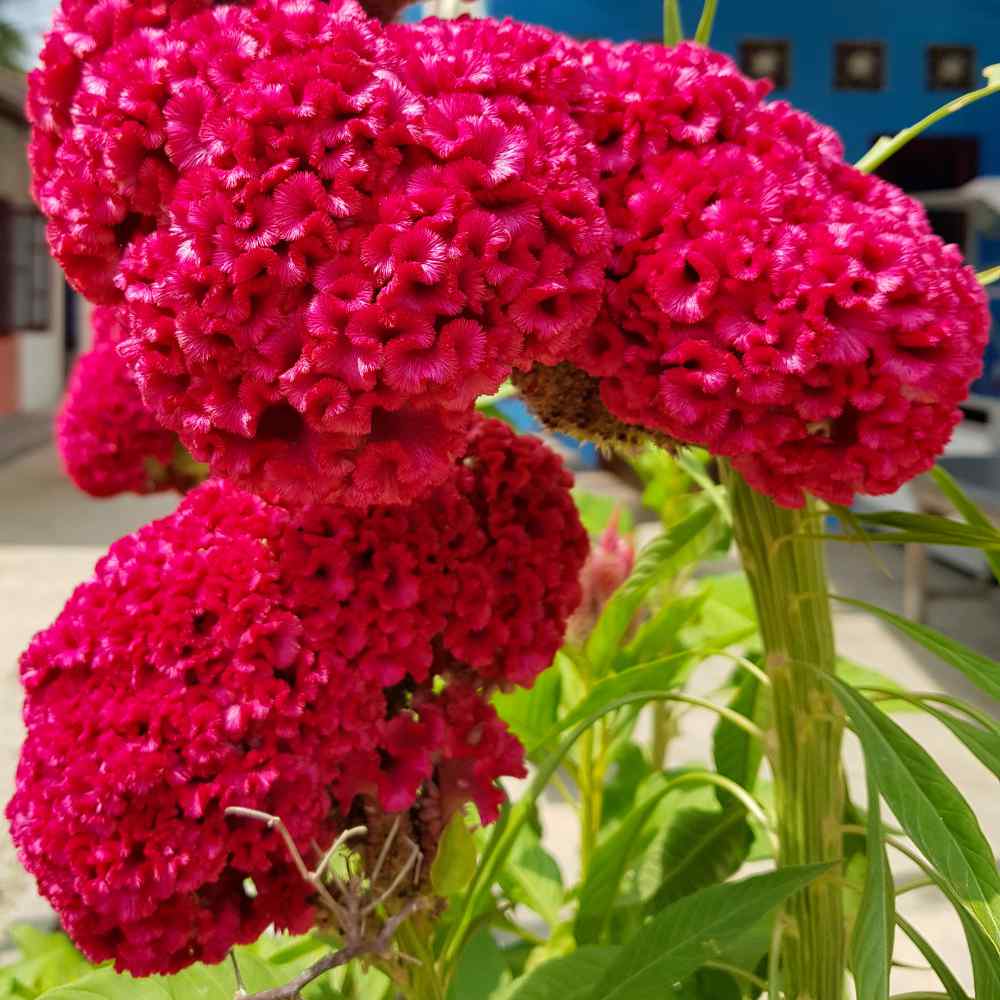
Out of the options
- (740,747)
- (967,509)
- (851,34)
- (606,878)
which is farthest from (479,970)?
(851,34)

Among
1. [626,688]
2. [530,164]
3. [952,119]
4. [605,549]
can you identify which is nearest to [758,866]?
[605,549]

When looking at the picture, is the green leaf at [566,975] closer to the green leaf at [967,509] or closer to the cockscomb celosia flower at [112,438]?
the green leaf at [967,509]

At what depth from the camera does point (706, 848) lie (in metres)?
0.91

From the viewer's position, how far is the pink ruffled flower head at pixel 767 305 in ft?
1.58

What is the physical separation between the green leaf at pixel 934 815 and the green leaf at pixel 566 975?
24cm

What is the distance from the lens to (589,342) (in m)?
0.52

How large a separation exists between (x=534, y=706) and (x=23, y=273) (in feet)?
33.1

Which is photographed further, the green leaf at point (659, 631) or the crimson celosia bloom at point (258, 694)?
the green leaf at point (659, 631)

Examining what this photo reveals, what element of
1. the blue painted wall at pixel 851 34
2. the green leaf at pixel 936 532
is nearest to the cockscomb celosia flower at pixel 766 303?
the green leaf at pixel 936 532

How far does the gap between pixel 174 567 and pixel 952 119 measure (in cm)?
579

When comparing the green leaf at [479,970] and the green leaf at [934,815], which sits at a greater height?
the green leaf at [934,815]

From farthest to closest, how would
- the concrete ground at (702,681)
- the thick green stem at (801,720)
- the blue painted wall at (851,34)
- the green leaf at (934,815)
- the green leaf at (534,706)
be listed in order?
the blue painted wall at (851,34)
the concrete ground at (702,681)
the green leaf at (534,706)
the thick green stem at (801,720)
the green leaf at (934,815)

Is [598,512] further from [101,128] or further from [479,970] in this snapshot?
[101,128]

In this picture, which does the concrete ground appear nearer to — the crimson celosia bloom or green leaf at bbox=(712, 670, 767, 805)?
green leaf at bbox=(712, 670, 767, 805)
